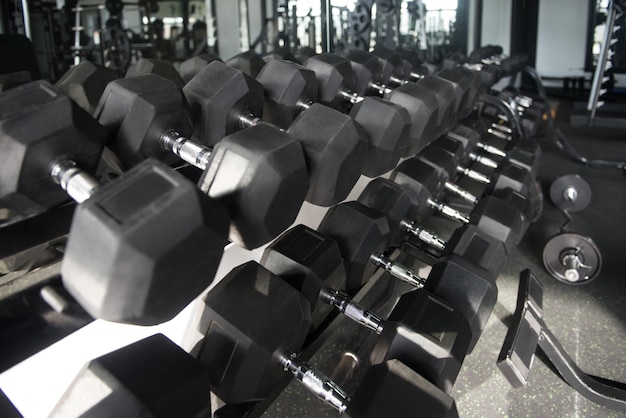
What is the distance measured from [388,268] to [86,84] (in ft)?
2.30

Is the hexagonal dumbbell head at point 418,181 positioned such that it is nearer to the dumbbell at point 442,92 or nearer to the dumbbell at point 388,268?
the dumbbell at point 442,92

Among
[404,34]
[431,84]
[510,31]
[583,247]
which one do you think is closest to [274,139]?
[431,84]

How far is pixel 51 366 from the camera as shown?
25.8 inches

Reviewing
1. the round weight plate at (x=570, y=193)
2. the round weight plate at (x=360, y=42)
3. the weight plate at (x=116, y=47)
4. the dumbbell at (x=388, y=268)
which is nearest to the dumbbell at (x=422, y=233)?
the dumbbell at (x=388, y=268)

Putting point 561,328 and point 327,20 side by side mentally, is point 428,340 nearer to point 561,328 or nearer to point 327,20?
point 561,328

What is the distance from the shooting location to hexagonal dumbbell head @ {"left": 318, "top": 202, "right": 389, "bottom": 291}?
2.98 ft

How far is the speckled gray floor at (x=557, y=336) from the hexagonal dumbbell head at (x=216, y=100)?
21.6 inches

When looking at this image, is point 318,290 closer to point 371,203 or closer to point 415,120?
point 371,203

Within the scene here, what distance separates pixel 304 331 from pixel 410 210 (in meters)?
0.52

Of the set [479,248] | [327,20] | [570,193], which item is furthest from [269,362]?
[570,193]

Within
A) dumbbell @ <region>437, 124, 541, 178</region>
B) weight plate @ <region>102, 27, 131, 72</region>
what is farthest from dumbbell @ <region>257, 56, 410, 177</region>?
weight plate @ <region>102, 27, 131, 72</region>

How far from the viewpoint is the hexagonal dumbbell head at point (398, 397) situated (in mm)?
581

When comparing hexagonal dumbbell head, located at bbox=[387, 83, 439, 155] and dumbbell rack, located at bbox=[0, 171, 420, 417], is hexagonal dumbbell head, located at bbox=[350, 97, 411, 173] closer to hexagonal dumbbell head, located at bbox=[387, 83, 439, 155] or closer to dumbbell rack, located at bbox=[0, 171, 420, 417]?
hexagonal dumbbell head, located at bbox=[387, 83, 439, 155]

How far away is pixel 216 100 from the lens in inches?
30.1
